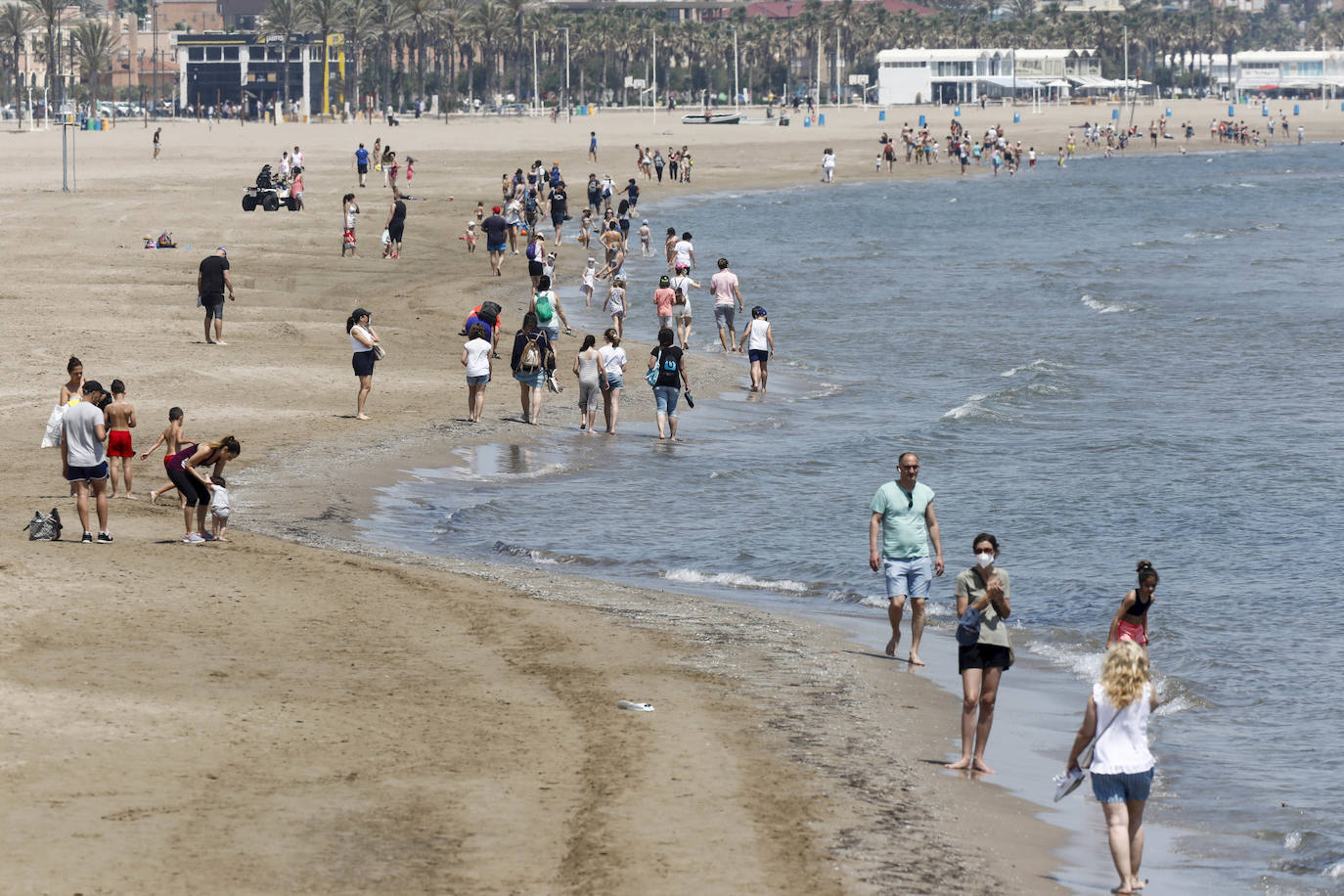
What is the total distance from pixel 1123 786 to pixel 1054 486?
13139 millimetres

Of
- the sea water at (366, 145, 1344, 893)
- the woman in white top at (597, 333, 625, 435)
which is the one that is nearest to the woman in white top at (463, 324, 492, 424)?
the sea water at (366, 145, 1344, 893)

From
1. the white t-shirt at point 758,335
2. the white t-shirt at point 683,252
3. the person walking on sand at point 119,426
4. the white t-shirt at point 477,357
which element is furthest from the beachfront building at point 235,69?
the person walking on sand at point 119,426

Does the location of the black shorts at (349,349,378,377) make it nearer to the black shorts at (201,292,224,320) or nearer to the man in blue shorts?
the black shorts at (201,292,224,320)

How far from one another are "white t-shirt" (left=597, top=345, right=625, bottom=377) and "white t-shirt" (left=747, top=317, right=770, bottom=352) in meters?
A: 4.03

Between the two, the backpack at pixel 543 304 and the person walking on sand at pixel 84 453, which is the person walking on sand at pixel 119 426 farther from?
the backpack at pixel 543 304

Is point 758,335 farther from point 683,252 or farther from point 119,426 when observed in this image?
point 119,426

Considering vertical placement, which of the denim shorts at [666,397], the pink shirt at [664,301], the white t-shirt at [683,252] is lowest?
the denim shorts at [666,397]

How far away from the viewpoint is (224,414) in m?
22.4

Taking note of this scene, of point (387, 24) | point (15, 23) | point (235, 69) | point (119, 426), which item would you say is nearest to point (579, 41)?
point (387, 24)

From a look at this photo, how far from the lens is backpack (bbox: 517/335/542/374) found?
23.0 metres

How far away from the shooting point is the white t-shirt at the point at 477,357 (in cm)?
2275

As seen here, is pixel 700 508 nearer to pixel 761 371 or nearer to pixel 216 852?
pixel 761 371

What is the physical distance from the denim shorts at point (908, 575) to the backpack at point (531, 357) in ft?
34.3

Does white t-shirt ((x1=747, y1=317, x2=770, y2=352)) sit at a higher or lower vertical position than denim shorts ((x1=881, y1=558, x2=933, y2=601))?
higher
